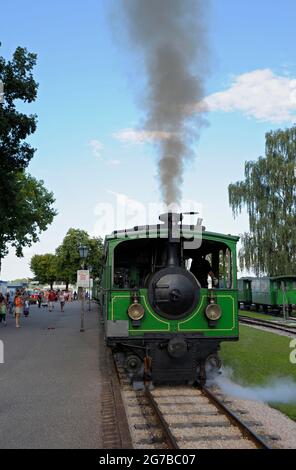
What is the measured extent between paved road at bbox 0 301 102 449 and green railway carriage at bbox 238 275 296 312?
16.2 meters

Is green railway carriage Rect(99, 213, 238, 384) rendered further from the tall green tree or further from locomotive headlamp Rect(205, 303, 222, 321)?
the tall green tree

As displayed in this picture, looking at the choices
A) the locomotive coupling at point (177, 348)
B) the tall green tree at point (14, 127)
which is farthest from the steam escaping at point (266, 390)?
the tall green tree at point (14, 127)

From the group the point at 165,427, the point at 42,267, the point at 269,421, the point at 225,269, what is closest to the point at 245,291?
the point at 225,269

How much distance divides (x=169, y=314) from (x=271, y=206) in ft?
96.3

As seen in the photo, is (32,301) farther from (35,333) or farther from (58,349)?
(58,349)

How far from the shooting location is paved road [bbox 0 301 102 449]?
592 cm

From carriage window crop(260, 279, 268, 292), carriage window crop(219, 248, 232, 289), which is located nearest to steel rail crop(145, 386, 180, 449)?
carriage window crop(219, 248, 232, 289)

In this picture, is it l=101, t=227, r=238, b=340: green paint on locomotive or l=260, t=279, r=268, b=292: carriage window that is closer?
l=101, t=227, r=238, b=340: green paint on locomotive

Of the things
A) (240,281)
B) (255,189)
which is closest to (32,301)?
(240,281)

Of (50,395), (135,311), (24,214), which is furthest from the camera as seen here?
(24,214)

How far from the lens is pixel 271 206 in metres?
36.5

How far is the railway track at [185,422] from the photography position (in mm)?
5668

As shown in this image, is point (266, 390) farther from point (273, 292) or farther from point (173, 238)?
point (273, 292)
